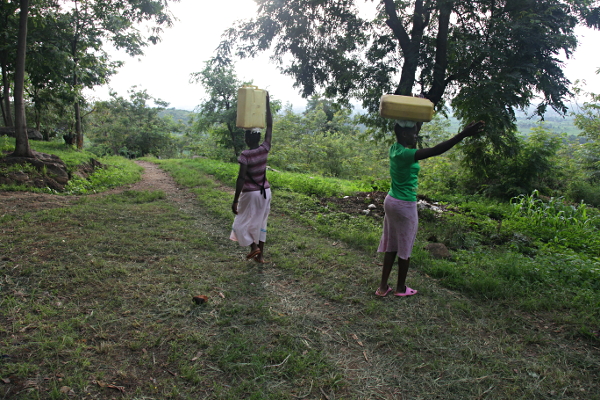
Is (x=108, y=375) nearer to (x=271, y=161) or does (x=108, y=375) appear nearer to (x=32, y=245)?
(x=32, y=245)

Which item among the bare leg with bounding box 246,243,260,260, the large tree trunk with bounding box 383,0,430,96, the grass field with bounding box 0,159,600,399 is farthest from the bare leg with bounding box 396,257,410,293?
the large tree trunk with bounding box 383,0,430,96

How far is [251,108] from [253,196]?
1.14 meters

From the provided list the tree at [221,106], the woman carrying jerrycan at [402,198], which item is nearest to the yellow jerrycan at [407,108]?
the woman carrying jerrycan at [402,198]

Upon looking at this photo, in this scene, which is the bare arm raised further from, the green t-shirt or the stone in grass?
the stone in grass

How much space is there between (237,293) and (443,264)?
2.76m

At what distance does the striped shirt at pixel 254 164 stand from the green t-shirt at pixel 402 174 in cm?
164

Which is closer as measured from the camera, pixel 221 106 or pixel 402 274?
pixel 402 274

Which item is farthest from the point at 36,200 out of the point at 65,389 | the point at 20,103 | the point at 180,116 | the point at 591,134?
the point at 180,116

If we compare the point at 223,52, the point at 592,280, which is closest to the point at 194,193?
the point at 223,52

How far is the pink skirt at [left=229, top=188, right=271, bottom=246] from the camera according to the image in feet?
14.1

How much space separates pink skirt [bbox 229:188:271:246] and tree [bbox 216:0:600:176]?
14.9 ft

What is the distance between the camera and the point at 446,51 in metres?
7.28

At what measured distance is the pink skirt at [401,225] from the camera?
3471 mm

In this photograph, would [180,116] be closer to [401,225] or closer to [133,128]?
[133,128]
